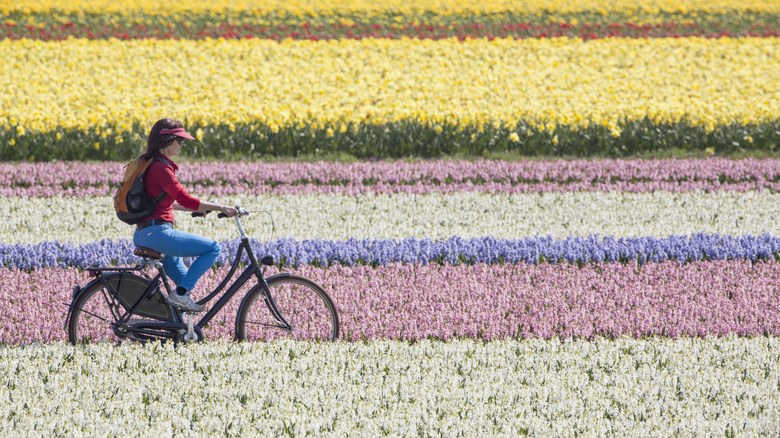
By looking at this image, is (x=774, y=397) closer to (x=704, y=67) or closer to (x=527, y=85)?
(x=527, y=85)

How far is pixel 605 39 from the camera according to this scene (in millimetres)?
24594

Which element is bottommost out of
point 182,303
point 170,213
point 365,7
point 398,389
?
point 398,389

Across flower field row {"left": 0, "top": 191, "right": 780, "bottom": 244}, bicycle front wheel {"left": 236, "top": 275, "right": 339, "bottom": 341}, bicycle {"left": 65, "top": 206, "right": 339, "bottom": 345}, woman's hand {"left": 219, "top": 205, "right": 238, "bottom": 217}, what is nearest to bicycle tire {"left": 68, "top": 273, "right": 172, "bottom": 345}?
bicycle {"left": 65, "top": 206, "right": 339, "bottom": 345}

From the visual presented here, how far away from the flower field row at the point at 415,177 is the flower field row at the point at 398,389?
6.61 m

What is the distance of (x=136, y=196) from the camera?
214 inches

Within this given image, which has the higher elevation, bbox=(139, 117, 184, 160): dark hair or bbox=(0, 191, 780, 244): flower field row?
bbox=(139, 117, 184, 160): dark hair

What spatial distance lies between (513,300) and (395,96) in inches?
452

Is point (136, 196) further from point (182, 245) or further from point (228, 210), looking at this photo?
point (228, 210)

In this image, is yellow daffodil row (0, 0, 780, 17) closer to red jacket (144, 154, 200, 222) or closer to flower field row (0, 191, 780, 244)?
flower field row (0, 191, 780, 244)

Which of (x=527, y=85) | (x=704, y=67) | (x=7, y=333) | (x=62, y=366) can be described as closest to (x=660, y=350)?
(x=62, y=366)

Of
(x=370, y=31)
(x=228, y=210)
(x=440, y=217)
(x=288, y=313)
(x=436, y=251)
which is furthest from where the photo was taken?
(x=370, y=31)

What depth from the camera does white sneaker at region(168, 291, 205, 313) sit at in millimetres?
5594

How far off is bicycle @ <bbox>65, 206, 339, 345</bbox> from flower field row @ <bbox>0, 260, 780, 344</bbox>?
0.37 metres

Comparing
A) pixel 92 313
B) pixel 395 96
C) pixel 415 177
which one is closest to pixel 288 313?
pixel 92 313
